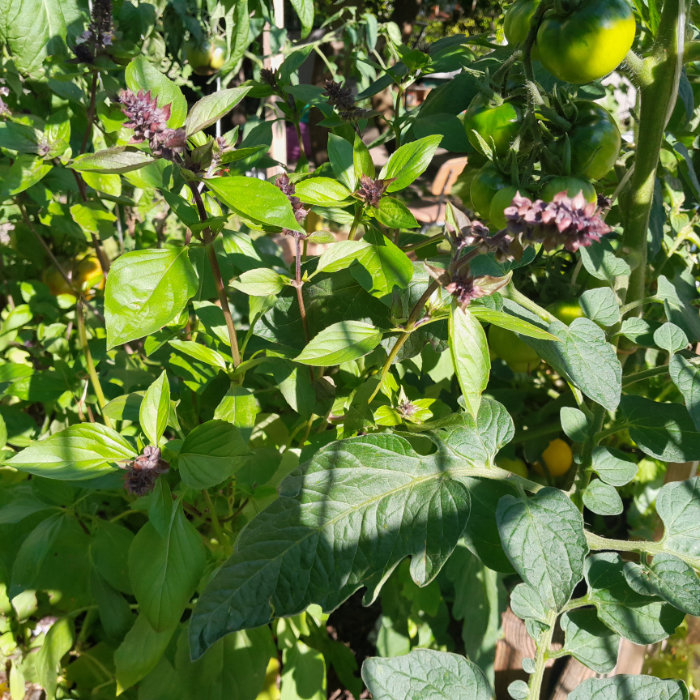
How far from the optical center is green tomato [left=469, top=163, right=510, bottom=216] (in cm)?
62

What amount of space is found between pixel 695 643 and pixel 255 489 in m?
0.93

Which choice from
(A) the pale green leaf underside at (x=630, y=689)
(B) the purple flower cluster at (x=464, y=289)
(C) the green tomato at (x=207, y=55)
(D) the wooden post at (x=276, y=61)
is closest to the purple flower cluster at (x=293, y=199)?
(B) the purple flower cluster at (x=464, y=289)

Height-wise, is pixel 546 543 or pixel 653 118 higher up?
pixel 653 118

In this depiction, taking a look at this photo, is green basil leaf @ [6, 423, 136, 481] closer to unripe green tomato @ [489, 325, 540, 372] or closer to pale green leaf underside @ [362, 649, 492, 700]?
pale green leaf underside @ [362, 649, 492, 700]

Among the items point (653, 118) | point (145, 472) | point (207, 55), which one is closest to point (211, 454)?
point (145, 472)

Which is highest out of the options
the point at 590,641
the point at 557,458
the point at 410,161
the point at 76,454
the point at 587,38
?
the point at 587,38

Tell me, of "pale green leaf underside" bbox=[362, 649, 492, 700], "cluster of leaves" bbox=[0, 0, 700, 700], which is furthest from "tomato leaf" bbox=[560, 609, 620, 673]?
"pale green leaf underside" bbox=[362, 649, 492, 700]

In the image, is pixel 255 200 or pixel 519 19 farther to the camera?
pixel 519 19

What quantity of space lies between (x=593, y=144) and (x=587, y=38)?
10 centimetres

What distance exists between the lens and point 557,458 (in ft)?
3.78

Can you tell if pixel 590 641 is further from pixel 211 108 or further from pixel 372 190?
pixel 211 108

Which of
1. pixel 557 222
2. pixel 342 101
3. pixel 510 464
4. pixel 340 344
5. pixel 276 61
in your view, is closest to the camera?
pixel 557 222

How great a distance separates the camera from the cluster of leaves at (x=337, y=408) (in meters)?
0.56

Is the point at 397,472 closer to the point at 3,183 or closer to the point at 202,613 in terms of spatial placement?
the point at 202,613
